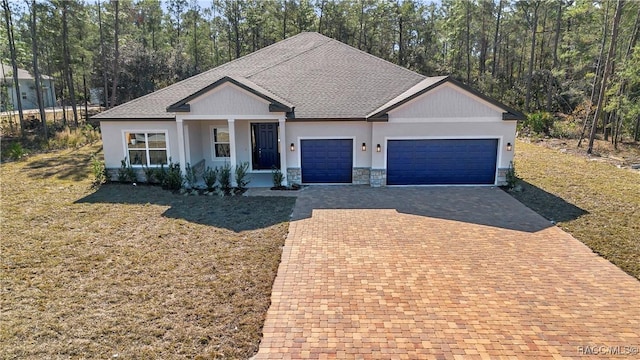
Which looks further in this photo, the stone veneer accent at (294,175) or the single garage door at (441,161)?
the stone veneer accent at (294,175)

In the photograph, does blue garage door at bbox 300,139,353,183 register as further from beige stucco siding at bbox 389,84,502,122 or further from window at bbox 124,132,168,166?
window at bbox 124,132,168,166

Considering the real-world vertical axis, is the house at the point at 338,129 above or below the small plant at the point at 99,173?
above

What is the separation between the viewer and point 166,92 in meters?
17.5

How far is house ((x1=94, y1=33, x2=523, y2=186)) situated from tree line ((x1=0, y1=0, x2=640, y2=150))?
54.7ft

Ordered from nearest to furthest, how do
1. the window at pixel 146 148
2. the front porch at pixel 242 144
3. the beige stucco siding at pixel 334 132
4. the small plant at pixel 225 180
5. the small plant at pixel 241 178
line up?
the small plant at pixel 225 180 → the small plant at pixel 241 178 → the beige stucco siding at pixel 334 132 → the window at pixel 146 148 → the front porch at pixel 242 144

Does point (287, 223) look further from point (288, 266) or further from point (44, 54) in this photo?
point (44, 54)

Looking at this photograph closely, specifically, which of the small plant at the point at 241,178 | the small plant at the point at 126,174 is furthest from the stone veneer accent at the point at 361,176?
the small plant at the point at 126,174

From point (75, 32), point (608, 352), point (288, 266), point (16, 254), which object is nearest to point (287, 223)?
point (288, 266)

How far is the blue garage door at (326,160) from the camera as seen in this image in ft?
50.6

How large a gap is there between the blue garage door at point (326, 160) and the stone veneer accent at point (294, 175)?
0.19m

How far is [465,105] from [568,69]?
27.0m

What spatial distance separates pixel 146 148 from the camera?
52.2 feet

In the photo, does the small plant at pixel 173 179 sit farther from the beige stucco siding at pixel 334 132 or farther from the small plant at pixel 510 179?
the small plant at pixel 510 179

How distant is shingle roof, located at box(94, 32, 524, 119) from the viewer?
15164 mm
